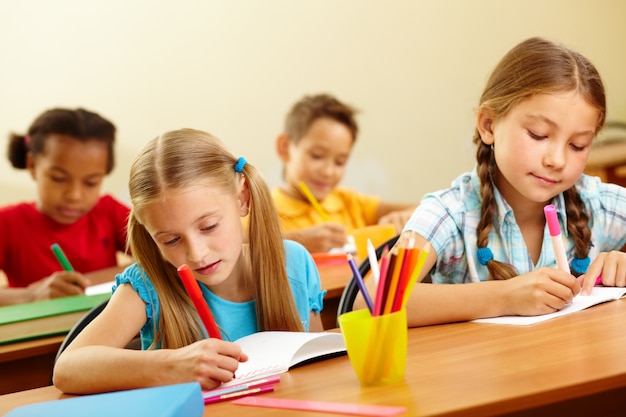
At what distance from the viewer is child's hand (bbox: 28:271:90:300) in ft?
7.45

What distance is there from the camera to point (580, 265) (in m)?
1.58

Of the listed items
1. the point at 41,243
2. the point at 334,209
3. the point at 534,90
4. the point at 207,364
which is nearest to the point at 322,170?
the point at 334,209

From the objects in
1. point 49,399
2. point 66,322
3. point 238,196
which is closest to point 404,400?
point 49,399

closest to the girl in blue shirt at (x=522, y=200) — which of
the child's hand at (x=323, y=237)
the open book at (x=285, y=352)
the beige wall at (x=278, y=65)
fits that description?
the open book at (x=285, y=352)

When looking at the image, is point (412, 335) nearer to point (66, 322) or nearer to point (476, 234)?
point (476, 234)

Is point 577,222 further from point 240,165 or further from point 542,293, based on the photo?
point 240,165

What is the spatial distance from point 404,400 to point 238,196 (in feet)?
2.23

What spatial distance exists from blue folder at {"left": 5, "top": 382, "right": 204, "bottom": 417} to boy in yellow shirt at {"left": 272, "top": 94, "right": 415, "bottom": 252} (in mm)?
2047

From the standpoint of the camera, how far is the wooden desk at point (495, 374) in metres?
0.85

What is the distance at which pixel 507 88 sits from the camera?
1.54m

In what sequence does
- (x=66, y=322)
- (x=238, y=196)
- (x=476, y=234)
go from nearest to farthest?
(x=238, y=196), (x=476, y=234), (x=66, y=322)

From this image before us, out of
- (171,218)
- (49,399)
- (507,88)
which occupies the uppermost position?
(507,88)

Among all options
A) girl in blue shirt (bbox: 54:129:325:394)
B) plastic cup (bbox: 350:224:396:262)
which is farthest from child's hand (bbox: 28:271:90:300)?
girl in blue shirt (bbox: 54:129:325:394)

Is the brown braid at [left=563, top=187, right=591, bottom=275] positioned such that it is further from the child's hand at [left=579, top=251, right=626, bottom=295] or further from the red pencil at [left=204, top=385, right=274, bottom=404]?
the red pencil at [left=204, top=385, right=274, bottom=404]
